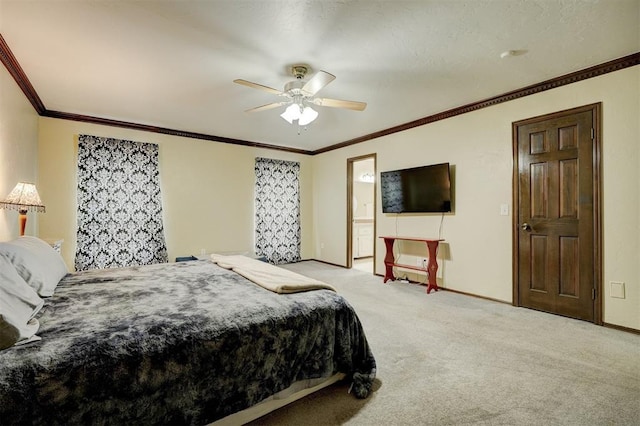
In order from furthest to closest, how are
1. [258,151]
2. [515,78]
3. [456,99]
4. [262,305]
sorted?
[258,151] < [456,99] < [515,78] < [262,305]

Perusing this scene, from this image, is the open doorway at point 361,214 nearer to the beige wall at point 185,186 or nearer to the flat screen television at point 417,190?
the flat screen television at point 417,190

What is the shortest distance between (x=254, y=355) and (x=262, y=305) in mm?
282

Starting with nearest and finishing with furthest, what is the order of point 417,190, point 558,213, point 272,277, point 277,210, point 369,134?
point 272,277, point 558,213, point 417,190, point 369,134, point 277,210

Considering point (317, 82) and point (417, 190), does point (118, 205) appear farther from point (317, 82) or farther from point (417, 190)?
point (417, 190)

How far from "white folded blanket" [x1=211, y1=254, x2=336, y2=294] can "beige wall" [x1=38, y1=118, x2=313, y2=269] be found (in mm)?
2509

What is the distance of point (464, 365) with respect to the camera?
2.15m

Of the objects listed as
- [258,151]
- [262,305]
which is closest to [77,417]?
[262,305]

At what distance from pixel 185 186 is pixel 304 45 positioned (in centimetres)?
358

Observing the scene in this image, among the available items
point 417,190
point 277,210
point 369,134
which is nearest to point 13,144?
point 277,210

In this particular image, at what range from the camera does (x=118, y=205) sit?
4.48 meters

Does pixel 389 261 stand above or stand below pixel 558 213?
below

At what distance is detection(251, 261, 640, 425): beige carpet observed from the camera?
5.37 ft

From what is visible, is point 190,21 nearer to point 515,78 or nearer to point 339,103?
point 339,103

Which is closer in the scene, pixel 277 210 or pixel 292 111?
pixel 292 111
